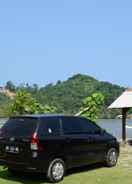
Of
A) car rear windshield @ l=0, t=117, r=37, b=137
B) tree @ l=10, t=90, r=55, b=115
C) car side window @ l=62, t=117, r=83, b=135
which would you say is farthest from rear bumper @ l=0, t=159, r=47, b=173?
tree @ l=10, t=90, r=55, b=115

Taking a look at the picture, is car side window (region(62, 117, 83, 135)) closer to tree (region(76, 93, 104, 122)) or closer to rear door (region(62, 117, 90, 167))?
rear door (region(62, 117, 90, 167))

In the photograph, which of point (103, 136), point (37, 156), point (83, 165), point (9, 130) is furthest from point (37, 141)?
point (103, 136)

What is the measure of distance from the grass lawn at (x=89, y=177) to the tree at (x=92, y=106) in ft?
30.1

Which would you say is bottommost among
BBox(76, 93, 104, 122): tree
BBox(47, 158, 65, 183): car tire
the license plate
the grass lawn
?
the grass lawn

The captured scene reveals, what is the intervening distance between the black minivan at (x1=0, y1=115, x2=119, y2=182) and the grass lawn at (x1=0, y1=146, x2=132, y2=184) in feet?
0.99

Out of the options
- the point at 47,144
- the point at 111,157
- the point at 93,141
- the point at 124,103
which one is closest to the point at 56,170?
the point at 47,144

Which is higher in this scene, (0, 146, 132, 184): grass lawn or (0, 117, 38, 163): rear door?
(0, 117, 38, 163): rear door

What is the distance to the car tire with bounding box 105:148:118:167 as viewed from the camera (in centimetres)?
1491

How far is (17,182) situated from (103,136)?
339 centimetres

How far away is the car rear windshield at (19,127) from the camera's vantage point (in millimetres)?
12328

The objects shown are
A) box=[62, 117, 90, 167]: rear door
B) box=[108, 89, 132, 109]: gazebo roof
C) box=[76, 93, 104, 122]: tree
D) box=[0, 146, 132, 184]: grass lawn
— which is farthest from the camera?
box=[76, 93, 104, 122]: tree

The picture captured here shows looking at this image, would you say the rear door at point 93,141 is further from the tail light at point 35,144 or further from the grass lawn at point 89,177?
the tail light at point 35,144

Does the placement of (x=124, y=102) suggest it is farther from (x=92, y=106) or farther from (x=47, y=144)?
(x=47, y=144)

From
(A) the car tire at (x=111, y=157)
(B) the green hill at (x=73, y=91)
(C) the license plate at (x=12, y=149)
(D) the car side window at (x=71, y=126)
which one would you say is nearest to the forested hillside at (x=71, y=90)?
(B) the green hill at (x=73, y=91)
